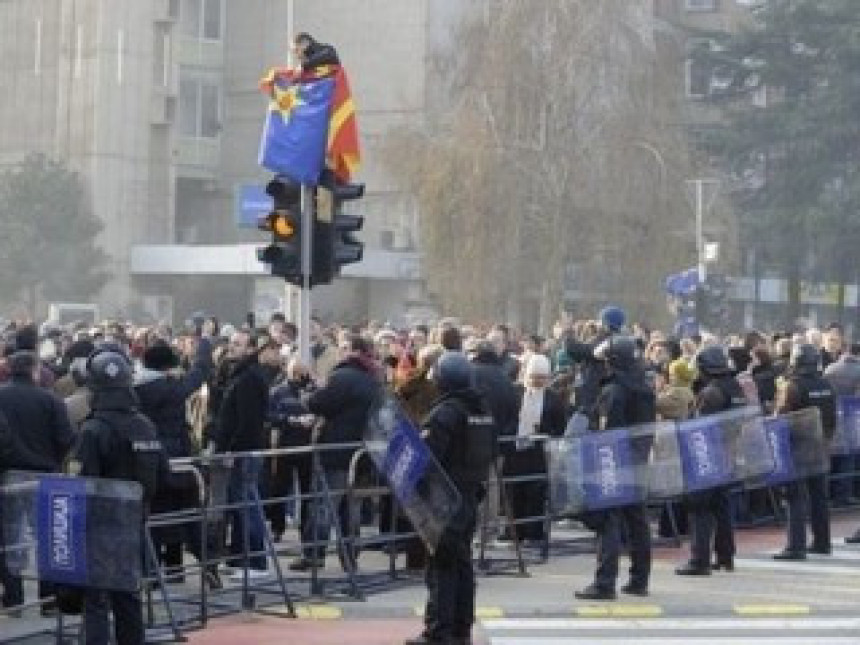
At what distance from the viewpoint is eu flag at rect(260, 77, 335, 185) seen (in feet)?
60.5

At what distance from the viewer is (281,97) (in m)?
19.1

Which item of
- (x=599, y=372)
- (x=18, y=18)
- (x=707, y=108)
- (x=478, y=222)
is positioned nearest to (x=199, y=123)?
(x=18, y=18)

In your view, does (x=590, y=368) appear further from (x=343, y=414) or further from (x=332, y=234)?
(x=332, y=234)

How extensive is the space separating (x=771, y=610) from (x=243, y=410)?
4.35 metres

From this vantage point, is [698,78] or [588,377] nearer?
[588,377]

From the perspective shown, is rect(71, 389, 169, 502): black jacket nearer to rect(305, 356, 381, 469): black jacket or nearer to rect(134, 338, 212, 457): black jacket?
rect(134, 338, 212, 457): black jacket

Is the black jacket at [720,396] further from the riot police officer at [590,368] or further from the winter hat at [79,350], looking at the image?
the winter hat at [79,350]

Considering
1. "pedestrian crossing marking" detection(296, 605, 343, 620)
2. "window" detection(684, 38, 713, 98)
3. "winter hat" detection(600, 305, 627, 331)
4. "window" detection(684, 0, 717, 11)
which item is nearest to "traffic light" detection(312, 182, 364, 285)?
"winter hat" detection(600, 305, 627, 331)

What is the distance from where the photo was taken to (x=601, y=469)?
47.3 feet

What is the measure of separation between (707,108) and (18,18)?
25445 mm

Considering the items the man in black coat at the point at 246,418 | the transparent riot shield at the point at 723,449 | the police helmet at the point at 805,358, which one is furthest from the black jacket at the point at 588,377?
the man in black coat at the point at 246,418

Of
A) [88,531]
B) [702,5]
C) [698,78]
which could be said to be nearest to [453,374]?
[88,531]

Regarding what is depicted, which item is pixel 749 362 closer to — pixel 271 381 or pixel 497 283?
pixel 271 381

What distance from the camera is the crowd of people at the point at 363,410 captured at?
1221 centimetres
